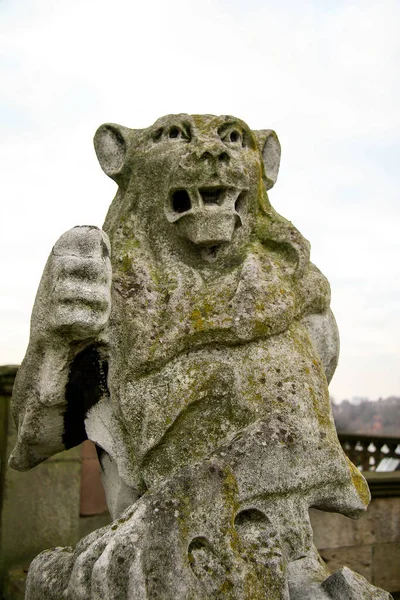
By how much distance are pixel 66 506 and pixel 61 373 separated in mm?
3315

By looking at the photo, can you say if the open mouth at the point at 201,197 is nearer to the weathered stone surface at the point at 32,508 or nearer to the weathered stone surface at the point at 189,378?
the weathered stone surface at the point at 189,378

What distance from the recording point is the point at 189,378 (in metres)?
2.39

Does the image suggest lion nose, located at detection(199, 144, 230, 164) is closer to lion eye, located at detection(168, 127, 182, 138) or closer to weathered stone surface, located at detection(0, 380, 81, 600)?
lion eye, located at detection(168, 127, 182, 138)

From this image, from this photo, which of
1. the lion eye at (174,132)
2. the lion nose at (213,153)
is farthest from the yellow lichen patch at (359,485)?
the lion eye at (174,132)

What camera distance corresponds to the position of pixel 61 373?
2.45 metres

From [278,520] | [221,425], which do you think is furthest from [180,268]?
[278,520]

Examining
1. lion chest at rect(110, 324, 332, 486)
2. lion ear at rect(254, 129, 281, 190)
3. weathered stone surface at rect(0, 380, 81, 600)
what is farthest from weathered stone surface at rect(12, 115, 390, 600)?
weathered stone surface at rect(0, 380, 81, 600)

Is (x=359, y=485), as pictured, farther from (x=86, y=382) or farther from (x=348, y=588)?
(x=86, y=382)

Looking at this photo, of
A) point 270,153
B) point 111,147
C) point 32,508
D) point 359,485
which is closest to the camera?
point 359,485

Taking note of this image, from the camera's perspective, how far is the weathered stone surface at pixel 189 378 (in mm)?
2047

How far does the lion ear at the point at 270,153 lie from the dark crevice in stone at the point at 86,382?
110 cm

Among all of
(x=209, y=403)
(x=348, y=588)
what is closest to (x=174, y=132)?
(x=209, y=403)

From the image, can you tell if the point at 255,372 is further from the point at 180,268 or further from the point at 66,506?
the point at 66,506

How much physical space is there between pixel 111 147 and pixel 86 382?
103 cm
